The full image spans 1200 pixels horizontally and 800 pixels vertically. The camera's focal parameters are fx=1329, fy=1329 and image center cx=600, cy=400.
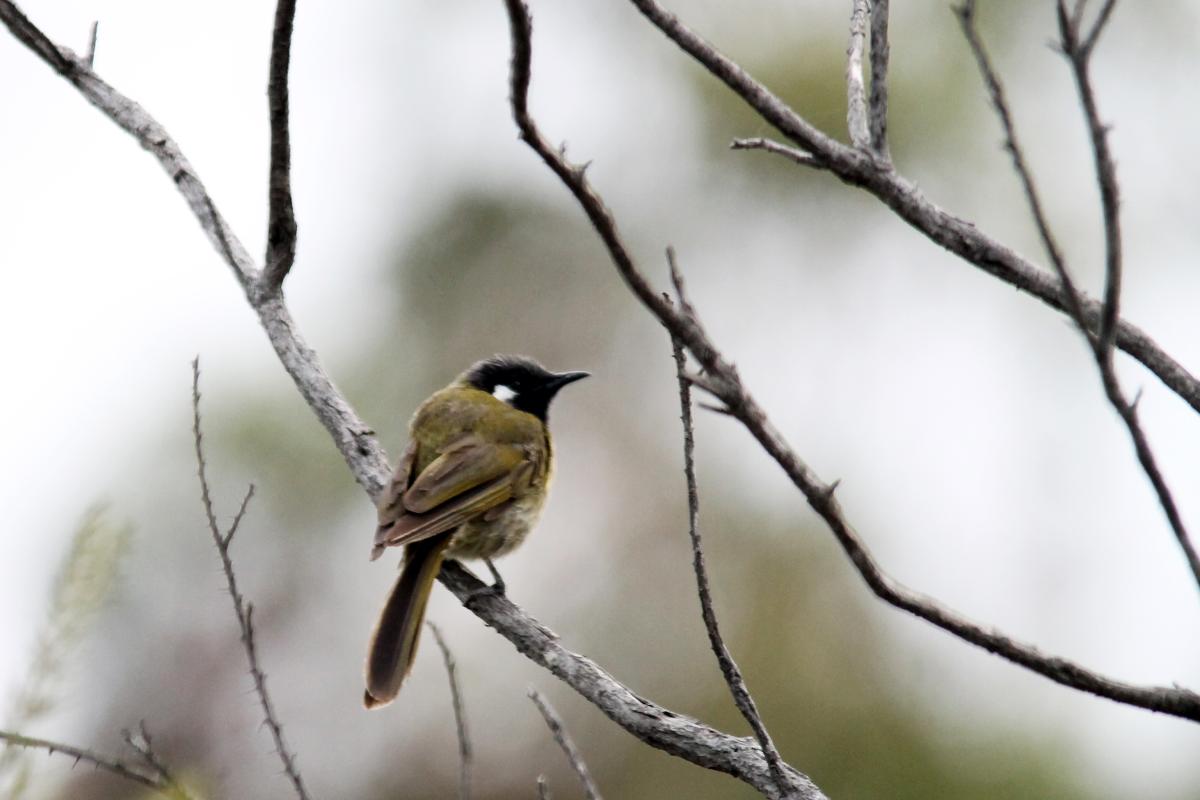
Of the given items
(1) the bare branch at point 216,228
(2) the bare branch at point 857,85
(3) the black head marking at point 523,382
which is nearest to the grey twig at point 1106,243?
(2) the bare branch at point 857,85

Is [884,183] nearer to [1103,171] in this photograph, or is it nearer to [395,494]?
[1103,171]

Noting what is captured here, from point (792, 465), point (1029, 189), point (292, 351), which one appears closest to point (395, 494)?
point (292, 351)

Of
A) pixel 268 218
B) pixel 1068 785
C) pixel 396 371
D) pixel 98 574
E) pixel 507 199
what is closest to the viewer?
pixel 98 574

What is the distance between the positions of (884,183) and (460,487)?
2646 millimetres

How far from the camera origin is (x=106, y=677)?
7.63m

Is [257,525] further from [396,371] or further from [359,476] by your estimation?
[359,476]

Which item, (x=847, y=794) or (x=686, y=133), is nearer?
(x=847, y=794)

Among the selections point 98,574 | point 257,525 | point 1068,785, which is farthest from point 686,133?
point 98,574

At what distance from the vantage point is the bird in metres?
4.07

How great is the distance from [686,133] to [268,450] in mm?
5487

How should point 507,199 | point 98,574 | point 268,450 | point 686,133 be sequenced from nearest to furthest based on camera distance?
point 98,574 < point 268,450 < point 507,199 < point 686,133

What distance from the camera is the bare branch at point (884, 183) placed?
223cm

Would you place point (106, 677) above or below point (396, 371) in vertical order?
below

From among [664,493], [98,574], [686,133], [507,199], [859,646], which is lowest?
[98,574]
